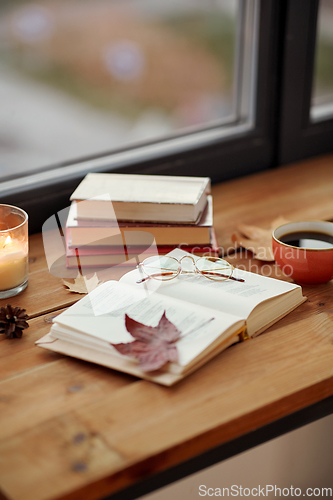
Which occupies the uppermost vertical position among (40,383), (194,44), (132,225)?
(194,44)

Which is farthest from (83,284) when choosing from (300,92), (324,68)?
(324,68)

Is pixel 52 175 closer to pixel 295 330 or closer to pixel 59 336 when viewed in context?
pixel 59 336

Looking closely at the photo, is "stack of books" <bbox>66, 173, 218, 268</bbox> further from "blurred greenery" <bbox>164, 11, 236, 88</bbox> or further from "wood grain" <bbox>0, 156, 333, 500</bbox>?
"blurred greenery" <bbox>164, 11, 236, 88</bbox>

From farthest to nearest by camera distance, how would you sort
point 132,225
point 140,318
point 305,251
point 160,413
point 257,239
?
point 257,239, point 132,225, point 305,251, point 140,318, point 160,413

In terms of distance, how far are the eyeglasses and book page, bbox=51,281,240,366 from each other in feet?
0.20

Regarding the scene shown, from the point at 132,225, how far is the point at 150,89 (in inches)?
31.1

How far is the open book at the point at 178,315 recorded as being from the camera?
72 cm

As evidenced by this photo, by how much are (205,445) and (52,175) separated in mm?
768

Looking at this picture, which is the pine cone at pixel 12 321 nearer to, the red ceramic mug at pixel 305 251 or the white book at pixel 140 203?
the white book at pixel 140 203

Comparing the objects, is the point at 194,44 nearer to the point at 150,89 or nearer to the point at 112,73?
the point at 150,89

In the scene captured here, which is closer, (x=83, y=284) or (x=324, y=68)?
(x=83, y=284)

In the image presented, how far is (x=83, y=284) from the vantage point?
951 millimetres

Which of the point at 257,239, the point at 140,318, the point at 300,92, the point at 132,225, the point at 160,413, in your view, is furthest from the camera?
the point at 300,92

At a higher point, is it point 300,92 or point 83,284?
point 300,92
